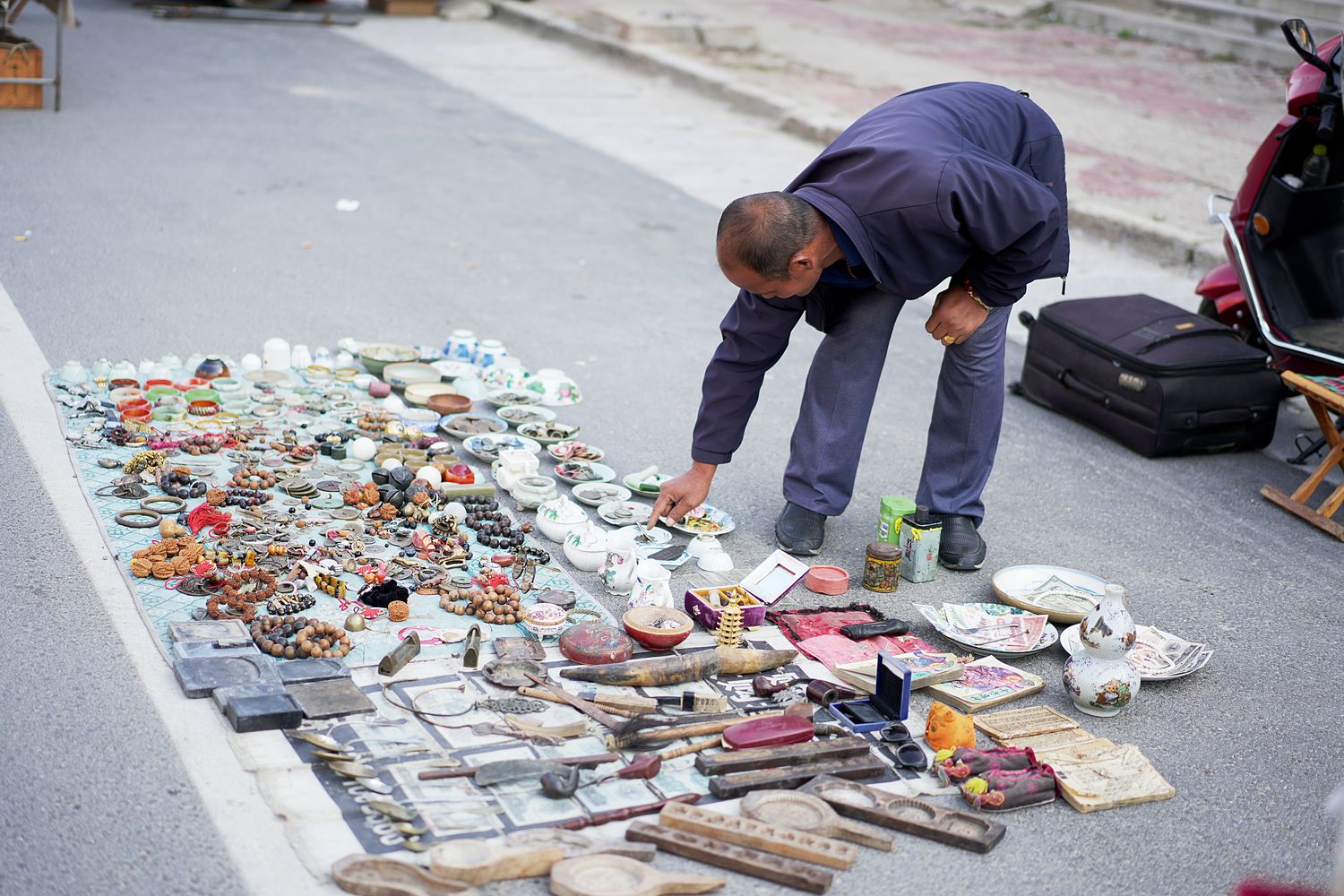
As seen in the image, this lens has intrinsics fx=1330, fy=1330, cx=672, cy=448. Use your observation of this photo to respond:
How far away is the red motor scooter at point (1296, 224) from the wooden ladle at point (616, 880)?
12.6 feet

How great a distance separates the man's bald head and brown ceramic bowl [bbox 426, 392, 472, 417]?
6.04ft

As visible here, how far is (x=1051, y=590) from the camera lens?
4.05m

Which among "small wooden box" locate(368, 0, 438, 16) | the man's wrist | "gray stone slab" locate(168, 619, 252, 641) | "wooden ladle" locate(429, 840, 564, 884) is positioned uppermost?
the man's wrist

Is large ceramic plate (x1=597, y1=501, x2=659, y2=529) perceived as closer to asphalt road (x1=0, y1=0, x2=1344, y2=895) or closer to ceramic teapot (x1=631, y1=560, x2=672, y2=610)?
asphalt road (x1=0, y1=0, x2=1344, y2=895)

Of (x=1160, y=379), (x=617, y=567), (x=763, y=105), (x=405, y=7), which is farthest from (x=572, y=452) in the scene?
(x=405, y=7)

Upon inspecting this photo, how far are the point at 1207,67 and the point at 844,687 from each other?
476 inches

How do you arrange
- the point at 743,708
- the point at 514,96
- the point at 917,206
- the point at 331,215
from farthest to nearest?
the point at 514,96
the point at 331,215
the point at 917,206
the point at 743,708

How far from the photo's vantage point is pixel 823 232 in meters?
3.57

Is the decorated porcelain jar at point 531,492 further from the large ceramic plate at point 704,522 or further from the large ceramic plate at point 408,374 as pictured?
the large ceramic plate at point 408,374

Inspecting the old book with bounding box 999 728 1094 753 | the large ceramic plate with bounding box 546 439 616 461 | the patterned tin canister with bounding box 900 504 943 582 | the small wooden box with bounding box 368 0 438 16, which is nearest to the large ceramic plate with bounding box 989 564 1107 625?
the patterned tin canister with bounding box 900 504 943 582

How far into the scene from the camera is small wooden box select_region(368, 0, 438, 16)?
1452cm

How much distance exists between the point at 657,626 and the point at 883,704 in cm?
64

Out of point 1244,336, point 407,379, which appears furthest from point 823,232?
point 1244,336

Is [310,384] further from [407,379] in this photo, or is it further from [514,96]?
[514,96]
